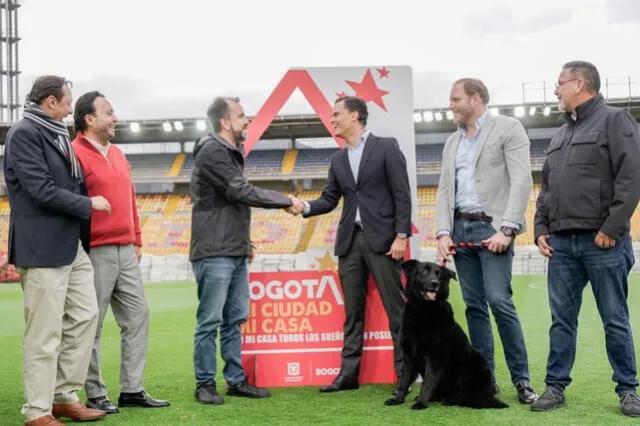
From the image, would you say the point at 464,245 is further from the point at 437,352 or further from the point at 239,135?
the point at 239,135

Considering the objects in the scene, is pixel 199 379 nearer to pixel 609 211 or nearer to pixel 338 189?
pixel 338 189

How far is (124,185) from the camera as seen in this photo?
4703 millimetres

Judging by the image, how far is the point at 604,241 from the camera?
4.11 metres

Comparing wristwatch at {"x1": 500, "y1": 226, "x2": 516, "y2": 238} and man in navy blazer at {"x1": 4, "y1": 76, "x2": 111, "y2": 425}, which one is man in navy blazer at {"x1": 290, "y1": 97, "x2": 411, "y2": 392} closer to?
wristwatch at {"x1": 500, "y1": 226, "x2": 516, "y2": 238}

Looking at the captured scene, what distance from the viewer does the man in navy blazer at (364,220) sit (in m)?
5.06

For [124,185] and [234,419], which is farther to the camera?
[124,185]

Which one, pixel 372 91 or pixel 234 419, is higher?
pixel 372 91

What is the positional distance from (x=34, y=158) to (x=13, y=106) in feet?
141

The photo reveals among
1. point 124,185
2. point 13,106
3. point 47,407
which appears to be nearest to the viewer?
point 47,407

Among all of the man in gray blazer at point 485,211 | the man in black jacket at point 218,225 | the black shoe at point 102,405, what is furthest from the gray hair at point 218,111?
the black shoe at point 102,405

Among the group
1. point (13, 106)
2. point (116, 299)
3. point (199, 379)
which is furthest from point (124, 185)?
point (13, 106)

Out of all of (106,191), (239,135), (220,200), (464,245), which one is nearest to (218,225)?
(220,200)

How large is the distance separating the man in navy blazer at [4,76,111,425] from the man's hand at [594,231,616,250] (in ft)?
8.76

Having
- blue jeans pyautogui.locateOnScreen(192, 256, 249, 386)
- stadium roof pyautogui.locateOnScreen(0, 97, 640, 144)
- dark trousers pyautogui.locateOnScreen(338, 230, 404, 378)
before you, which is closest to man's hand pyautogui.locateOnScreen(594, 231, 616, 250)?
dark trousers pyautogui.locateOnScreen(338, 230, 404, 378)
